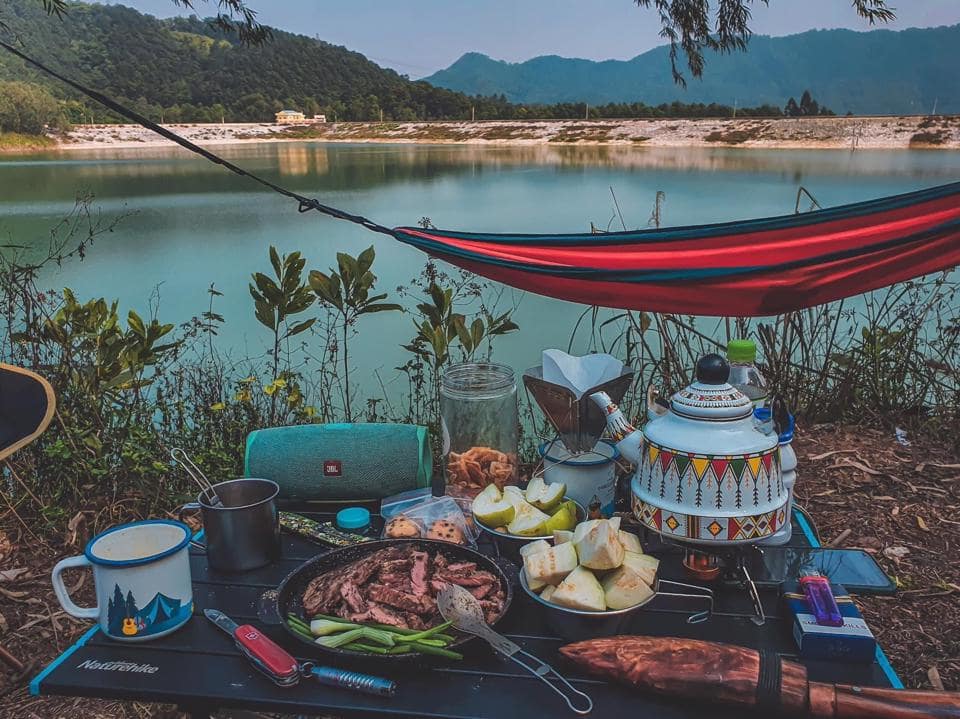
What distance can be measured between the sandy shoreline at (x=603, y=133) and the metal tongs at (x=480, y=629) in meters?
10.9

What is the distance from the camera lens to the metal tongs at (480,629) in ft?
3.05

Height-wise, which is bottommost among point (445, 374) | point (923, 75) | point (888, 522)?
point (888, 522)

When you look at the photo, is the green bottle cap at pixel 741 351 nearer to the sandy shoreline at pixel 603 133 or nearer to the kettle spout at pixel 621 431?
the kettle spout at pixel 621 431

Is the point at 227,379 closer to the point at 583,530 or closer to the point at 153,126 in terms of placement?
the point at 153,126

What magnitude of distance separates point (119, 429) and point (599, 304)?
168 centimetres

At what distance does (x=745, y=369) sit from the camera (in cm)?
150

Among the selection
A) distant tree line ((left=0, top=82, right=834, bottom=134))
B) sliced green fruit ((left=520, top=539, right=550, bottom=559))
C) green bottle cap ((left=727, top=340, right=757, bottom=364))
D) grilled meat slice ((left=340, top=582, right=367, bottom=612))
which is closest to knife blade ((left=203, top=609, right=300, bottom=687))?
grilled meat slice ((left=340, top=582, right=367, bottom=612))

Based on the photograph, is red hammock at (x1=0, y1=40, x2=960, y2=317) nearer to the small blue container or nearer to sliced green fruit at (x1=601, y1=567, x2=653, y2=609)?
the small blue container

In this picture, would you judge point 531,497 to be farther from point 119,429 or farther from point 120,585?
point 119,429

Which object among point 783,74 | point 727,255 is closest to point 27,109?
point 727,255

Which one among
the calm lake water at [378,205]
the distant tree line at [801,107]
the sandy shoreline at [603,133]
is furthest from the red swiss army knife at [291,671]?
the distant tree line at [801,107]

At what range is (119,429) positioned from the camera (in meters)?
2.58

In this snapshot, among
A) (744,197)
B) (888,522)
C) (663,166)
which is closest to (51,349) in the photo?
(888,522)

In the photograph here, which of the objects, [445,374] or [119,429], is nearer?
[445,374]
